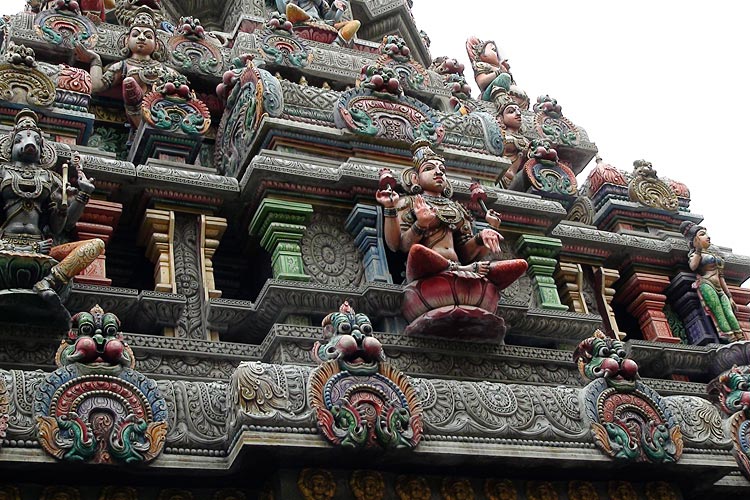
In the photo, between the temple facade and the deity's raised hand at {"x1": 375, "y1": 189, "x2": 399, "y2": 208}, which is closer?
the temple facade

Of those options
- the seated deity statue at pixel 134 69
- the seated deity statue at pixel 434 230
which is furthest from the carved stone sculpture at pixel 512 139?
the seated deity statue at pixel 134 69

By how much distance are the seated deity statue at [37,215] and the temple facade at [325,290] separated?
23mm

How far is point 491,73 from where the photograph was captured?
17.1 meters

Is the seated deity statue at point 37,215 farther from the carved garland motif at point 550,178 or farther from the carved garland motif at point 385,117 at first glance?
the carved garland motif at point 550,178

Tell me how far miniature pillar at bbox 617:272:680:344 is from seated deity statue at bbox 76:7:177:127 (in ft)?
21.9

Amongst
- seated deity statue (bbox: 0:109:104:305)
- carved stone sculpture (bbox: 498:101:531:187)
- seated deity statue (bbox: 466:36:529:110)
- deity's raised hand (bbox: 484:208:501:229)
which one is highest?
seated deity statue (bbox: 466:36:529:110)

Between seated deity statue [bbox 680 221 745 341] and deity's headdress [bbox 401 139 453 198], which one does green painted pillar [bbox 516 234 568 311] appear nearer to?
deity's headdress [bbox 401 139 453 198]

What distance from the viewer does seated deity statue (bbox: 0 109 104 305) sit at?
8609 mm

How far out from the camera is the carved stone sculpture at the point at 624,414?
325 inches

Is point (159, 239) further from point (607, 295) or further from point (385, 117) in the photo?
point (607, 295)

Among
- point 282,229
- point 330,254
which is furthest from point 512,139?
point 282,229

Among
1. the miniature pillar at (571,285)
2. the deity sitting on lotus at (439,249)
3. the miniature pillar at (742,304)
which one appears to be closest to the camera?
the deity sitting on lotus at (439,249)

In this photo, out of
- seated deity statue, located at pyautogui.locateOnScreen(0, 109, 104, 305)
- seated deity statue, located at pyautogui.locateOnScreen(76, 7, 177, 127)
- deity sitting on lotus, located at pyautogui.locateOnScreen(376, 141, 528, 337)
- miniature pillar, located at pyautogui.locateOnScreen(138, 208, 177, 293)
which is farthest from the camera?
seated deity statue, located at pyautogui.locateOnScreen(76, 7, 177, 127)

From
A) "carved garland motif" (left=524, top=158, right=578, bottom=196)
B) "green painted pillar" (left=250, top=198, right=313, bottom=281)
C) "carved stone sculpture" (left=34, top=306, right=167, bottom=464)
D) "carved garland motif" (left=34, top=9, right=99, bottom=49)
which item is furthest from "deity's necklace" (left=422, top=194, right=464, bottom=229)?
"carved garland motif" (left=34, top=9, right=99, bottom=49)
